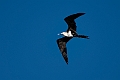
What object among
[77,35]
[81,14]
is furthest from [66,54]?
[81,14]

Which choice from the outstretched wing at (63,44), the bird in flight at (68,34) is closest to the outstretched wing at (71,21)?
the bird in flight at (68,34)

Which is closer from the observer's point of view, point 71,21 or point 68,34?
point 71,21

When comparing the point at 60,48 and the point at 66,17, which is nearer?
the point at 66,17

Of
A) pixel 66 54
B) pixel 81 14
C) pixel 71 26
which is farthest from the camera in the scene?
pixel 66 54

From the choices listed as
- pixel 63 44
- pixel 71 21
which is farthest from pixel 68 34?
pixel 63 44

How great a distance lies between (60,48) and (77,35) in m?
3.43

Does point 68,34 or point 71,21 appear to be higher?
point 71,21

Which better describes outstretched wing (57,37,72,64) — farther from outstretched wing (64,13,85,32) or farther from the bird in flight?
outstretched wing (64,13,85,32)

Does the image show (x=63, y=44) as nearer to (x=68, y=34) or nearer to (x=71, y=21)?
(x=68, y=34)

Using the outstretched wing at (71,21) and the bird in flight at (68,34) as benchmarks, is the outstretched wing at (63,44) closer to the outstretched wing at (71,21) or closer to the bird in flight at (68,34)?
the bird in flight at (68,34)

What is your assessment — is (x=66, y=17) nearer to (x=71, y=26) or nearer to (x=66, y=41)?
(x=71, y=26)

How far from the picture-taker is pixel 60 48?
30.3 metres

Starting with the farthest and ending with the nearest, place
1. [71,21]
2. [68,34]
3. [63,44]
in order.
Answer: [63,44], [68,34], [71,21]

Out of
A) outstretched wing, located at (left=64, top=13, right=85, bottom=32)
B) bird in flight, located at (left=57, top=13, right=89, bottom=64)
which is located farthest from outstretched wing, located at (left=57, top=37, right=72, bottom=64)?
outstretched wing, located at (left=64, top=13, right=85, bottom=32)
